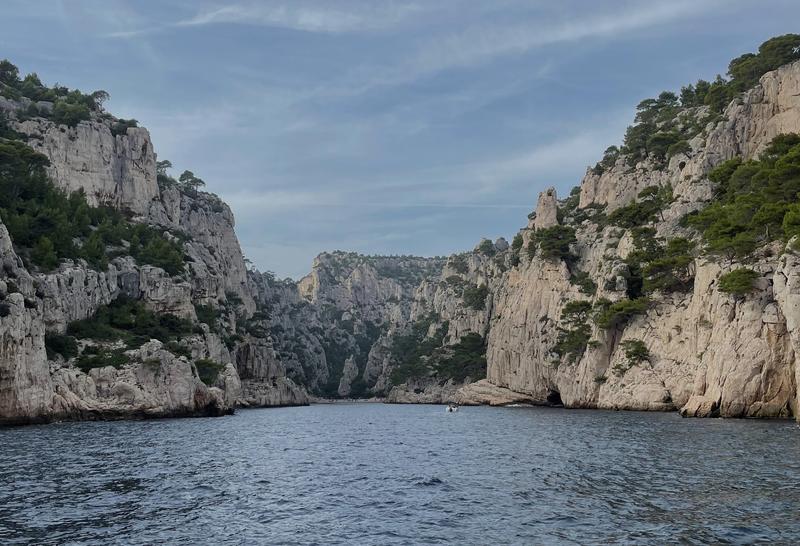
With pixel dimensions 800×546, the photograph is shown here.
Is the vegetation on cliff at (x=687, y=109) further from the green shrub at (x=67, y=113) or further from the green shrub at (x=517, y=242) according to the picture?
the green shrub at (x=67, y=113)

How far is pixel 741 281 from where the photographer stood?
5812 cm

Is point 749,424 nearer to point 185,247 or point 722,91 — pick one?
point 722,91

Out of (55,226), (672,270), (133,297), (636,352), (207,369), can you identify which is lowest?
(207,369)

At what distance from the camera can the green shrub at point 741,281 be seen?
57906 millimetres

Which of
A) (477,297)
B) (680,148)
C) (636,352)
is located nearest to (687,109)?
(680,148)

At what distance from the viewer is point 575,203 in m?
153

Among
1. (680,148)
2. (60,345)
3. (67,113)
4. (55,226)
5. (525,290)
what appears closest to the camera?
(60,345)

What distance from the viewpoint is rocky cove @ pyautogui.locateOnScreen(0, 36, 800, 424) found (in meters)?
58.3

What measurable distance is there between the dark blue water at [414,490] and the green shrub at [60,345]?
24399 millimetres

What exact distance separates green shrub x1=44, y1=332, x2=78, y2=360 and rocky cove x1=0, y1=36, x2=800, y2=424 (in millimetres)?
274

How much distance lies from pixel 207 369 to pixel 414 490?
74.6 m

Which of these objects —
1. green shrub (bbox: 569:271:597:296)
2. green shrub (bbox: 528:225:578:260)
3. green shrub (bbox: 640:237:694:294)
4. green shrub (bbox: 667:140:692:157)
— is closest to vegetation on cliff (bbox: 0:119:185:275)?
green shrub (bbox: 528:225:578:260)

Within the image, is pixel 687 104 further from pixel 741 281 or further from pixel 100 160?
pixel 100 160

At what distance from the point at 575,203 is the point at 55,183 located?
111299 mm
